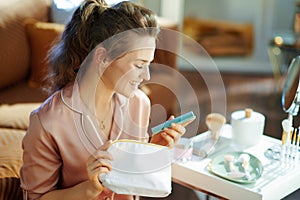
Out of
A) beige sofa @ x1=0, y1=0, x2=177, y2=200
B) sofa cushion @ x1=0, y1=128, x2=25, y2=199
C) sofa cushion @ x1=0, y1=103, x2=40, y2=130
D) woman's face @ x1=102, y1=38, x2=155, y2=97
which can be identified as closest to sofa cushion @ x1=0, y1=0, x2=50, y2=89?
beige sofa @ x1=0, y1=0, x2=177, y2=200

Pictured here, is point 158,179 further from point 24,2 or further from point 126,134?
point 24,2

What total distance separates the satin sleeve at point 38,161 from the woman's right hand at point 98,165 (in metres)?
0.13

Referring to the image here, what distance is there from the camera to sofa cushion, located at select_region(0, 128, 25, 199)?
1485mm

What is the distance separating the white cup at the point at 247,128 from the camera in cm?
165

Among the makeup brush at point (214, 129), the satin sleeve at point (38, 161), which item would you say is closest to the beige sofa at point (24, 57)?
the makeup brush at point (214, 129)

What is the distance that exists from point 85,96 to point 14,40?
1.12 metres

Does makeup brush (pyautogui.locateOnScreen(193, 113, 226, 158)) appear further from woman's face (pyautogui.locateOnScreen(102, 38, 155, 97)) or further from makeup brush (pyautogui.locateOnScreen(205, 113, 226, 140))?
woman's face (pyautogui.locateOnScreen(102, 38, 155, 97))

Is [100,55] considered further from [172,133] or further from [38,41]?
[38,41]

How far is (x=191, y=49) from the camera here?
11.8ft

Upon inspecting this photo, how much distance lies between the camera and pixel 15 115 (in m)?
1.98

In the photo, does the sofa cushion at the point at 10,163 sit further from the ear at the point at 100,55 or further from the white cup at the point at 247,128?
the white cup at the point at 247,128

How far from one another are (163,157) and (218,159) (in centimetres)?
32

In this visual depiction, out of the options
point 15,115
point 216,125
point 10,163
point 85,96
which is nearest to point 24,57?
point 15,115

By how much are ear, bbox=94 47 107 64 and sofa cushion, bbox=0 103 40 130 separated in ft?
2.73
